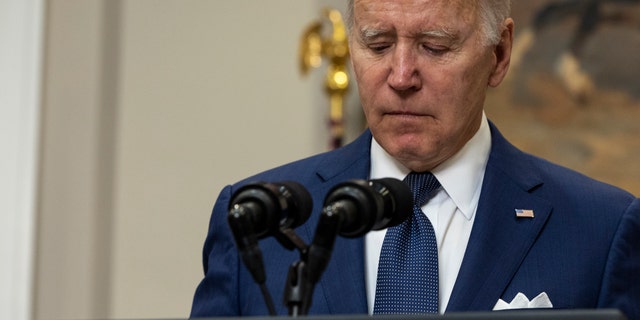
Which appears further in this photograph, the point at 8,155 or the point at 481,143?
the point at 8,155

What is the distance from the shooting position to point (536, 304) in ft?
9.68

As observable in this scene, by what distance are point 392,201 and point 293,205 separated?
0.19 m

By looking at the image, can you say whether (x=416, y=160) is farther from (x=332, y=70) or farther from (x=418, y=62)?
(x=332, y=70)

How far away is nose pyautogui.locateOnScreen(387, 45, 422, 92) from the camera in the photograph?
2951mm

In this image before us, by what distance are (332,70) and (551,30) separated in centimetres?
113

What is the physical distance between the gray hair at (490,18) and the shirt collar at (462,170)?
25 cm

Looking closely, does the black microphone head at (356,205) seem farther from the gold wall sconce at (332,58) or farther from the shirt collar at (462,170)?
the gold wall sconce at (332,58)

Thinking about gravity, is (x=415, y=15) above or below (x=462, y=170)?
above

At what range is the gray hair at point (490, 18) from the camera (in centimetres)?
313

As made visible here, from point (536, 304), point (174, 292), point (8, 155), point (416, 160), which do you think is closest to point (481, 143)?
point (416, 160)

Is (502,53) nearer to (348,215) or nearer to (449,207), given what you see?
(449,207)

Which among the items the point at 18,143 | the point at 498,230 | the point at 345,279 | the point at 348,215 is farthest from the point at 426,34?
the point at 18,143

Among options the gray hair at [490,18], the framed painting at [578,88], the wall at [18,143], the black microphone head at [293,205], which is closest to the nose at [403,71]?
the gray hair at [490,18]

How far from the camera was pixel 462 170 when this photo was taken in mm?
3156
